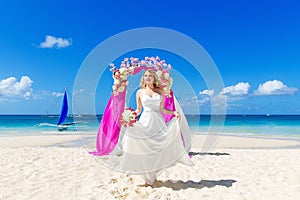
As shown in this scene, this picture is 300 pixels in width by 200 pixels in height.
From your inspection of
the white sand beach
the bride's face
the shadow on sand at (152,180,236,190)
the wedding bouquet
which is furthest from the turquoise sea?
the wedding bouquet

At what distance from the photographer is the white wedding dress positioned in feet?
14.0

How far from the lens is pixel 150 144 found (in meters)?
4.36

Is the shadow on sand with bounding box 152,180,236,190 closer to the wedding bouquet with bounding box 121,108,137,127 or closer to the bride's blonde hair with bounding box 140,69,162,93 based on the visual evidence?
the wedding bouquet with bounding box 121,108,137,127

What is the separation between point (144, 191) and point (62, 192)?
1.48 m

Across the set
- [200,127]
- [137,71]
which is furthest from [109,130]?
[200,127]

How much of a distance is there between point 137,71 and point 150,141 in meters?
1.89

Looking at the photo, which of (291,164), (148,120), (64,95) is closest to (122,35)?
(148,120)

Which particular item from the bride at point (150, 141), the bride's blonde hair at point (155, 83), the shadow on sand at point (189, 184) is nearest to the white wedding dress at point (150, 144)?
the bride at point (150, 141)

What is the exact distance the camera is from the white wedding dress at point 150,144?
428 centimetres

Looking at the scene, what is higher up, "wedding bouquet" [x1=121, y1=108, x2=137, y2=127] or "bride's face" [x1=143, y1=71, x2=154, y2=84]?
"bride's face" [x1=143, y1=71, x2=154, y2=84]

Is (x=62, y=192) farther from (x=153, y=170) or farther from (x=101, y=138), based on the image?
(x=101, y=138)

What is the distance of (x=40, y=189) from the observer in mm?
4711

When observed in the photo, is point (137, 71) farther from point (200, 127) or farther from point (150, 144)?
point (200, 127)

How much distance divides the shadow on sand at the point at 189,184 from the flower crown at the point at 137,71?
1.83 m
